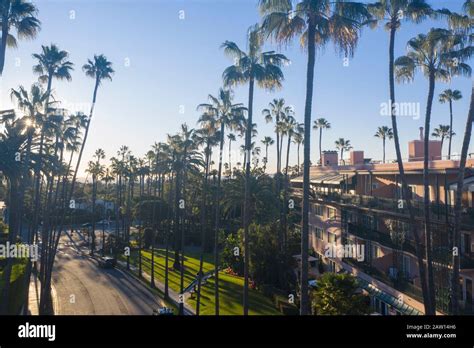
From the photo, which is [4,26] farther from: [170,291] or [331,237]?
[331,237]

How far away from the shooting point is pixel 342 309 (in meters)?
18.7

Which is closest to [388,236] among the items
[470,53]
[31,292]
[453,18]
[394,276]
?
[394,276]

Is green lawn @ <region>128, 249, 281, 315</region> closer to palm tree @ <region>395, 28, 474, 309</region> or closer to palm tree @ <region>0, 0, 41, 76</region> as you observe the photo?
palm tree @ <region>395, 28, 474, 309</region>

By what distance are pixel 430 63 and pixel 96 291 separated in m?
37.2

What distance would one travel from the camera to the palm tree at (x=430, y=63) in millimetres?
18750

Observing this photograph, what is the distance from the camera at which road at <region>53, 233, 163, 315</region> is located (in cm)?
3133

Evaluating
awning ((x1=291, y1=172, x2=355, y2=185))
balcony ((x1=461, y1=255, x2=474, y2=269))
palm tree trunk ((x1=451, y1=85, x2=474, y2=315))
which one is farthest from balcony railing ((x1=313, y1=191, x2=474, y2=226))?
palm tree trunk ((x1=451, y1=85, x2=474, y2=315))

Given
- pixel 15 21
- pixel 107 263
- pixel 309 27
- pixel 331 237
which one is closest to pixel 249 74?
pixel 309 27

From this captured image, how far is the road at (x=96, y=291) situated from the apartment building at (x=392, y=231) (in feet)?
62.1

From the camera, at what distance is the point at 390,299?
24.1m

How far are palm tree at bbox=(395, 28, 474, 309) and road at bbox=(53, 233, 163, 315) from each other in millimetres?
24123

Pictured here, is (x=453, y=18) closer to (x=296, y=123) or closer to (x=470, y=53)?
(x=470, y=53)

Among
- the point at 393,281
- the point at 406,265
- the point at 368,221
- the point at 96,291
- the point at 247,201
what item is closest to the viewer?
the point at 247,201
